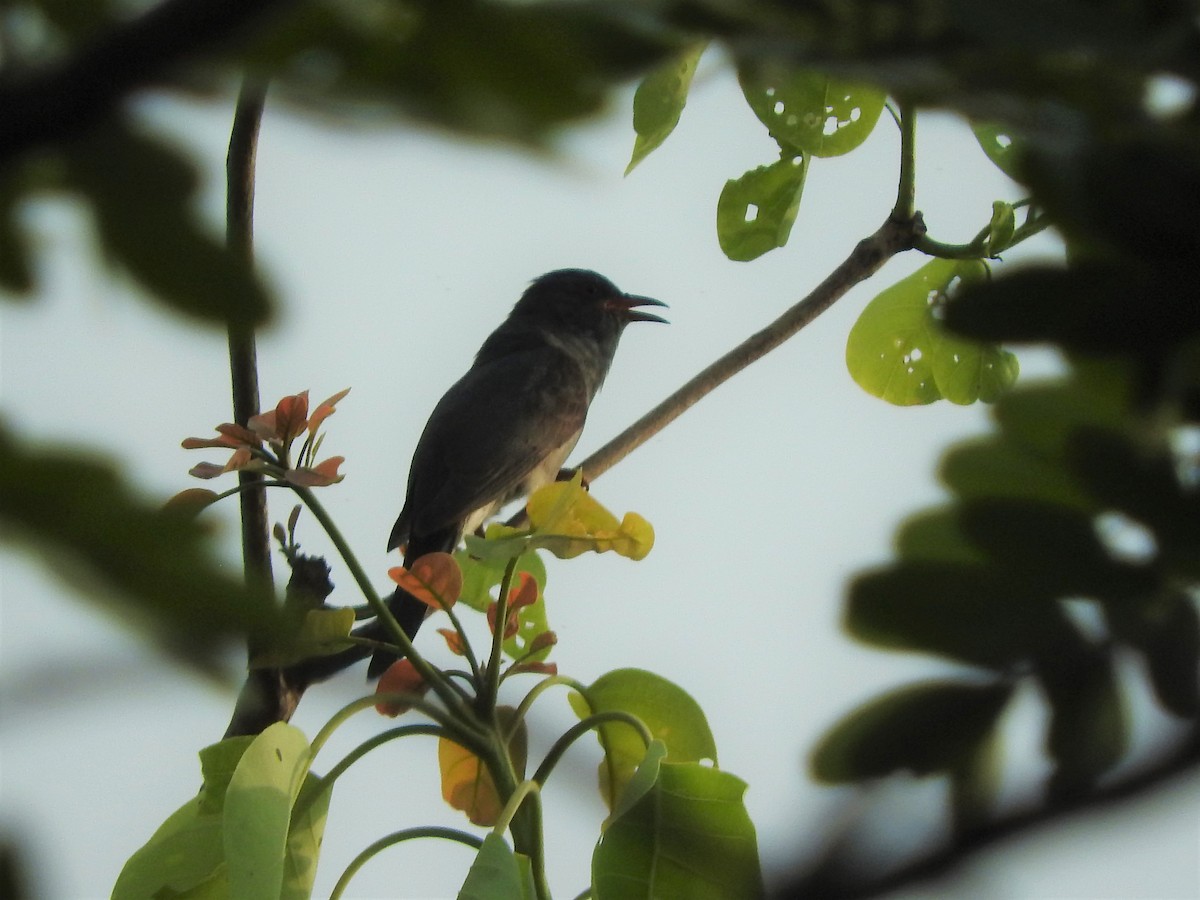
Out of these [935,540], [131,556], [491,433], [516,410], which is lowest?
[131,556]

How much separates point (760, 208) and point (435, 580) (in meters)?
1.33

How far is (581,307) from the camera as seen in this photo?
286 inches

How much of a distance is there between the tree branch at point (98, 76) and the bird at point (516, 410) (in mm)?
3761

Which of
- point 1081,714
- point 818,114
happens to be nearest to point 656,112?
point 818,114

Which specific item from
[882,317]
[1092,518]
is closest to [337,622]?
[882,317]

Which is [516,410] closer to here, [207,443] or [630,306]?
[630,306]

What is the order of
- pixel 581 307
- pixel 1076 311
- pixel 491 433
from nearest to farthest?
1. pixel 1076 311
2. pixel 491 433
3. pixel 581 307

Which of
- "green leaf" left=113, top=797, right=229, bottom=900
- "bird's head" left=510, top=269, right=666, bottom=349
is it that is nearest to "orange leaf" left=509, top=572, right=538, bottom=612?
"green leaf" left=113, top=797, right=229, bottom=900

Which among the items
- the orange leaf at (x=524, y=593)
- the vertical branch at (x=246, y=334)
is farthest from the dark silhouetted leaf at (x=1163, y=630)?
the orange leaf at (x=524, y=593)

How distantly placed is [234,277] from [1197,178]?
0.41 metres

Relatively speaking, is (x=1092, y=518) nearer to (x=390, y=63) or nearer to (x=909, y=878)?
(x=909, y=878)

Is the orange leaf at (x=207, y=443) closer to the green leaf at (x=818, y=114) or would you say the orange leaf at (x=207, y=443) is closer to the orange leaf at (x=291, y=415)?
the orange leaf at (x=291, y=415)

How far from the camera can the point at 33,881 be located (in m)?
0.48

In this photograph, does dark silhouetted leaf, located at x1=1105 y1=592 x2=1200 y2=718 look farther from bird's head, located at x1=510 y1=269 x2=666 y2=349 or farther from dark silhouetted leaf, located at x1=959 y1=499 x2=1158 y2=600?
bird's head, located at x1=510 y1=269 x2=666 y2=349
